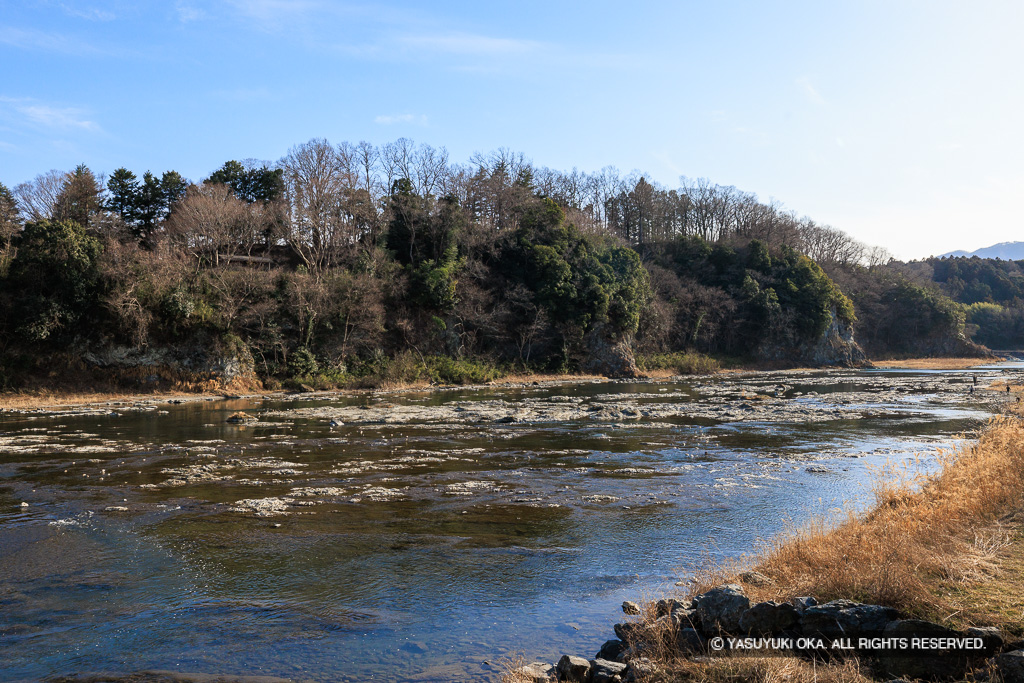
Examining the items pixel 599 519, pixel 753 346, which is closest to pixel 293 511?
pixel 599 519

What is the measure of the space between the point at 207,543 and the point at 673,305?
214ft

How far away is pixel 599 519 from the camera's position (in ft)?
38.8

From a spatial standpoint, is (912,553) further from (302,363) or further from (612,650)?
(302,363)

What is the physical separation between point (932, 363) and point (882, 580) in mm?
91958

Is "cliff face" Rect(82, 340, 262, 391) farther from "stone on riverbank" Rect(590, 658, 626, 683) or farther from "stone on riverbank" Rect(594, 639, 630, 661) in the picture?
"stone on riverbank" Rect(590, 658, 626, 683)

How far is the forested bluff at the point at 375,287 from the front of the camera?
36188 millimetres

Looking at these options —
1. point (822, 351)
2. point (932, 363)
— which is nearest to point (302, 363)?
point (822, 351)

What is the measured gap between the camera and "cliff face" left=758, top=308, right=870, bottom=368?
7494cm

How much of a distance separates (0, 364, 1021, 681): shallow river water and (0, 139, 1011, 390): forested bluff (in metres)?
13.6

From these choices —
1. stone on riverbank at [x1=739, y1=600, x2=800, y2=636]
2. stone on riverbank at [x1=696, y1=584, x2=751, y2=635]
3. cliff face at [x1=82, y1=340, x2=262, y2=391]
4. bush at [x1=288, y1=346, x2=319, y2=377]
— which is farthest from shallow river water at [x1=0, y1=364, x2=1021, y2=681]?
bush at [x1=288, y1=346, x2=319, y2=377]

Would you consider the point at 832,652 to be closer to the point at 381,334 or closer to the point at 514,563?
the point at 514,563

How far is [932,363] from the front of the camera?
8231cm

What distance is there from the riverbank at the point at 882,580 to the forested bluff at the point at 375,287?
3774 cm

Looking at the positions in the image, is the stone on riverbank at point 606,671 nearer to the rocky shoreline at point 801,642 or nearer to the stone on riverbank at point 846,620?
the rocky shoreline at point 801,642
